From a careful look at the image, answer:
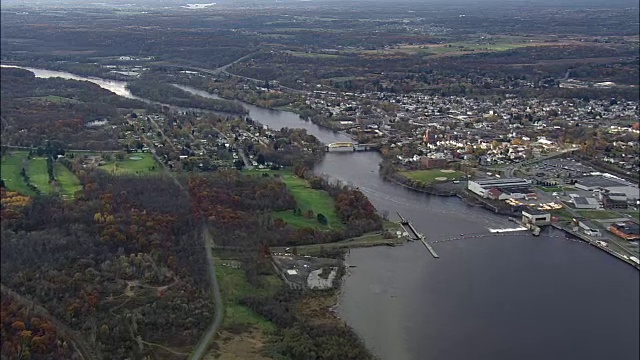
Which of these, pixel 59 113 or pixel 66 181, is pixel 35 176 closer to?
pixel 66 181

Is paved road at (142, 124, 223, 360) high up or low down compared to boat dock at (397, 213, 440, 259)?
up

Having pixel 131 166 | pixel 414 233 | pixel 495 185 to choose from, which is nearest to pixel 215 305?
pixel 414 233

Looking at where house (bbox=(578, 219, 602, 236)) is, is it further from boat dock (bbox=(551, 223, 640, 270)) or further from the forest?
the forest

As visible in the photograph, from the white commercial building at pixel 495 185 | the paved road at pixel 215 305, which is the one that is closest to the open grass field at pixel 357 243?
the paved road at pixel 215 305

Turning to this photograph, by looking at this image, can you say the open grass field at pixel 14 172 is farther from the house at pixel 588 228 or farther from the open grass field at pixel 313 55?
the open grass field at pixel 313 55

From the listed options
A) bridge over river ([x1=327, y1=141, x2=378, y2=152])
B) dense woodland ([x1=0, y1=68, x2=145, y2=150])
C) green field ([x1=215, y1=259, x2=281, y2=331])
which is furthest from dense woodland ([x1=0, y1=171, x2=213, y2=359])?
bridge over river ([x1=327, y1=141, x2=378, y2=152])

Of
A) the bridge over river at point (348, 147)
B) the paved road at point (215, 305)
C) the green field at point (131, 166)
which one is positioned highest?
the green field at point (131, 166)
